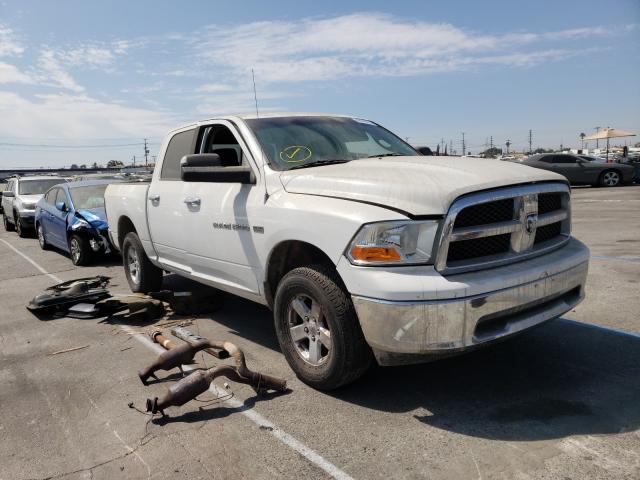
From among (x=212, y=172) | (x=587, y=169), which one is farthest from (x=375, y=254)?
(x=587, y=169)

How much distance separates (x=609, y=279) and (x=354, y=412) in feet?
14.2

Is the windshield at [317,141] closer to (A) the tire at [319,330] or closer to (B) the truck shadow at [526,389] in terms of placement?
(A) the tire at [319,330]

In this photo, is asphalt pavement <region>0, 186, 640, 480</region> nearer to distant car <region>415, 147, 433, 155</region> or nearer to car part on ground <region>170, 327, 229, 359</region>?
car part on ground <region>170, 327, 229, 359</region>

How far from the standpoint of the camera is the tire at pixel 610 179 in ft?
69.2

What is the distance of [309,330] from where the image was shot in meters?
3.62

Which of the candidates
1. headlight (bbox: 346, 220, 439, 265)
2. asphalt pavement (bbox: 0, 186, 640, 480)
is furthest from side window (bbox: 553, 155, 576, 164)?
headlight (bbox: 346, 220, 439, 265)

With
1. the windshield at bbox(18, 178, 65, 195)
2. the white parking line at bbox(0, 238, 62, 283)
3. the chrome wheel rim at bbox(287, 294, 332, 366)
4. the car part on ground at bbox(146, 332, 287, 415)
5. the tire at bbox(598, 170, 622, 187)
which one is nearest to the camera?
the car part on ground at bbox(146, 332, 287, 415)

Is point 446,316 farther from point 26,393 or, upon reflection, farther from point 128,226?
point 128,226

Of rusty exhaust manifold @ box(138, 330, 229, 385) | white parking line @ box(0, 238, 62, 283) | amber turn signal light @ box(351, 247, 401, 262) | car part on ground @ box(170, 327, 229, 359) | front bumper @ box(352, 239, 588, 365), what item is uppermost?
amber turn signal light @ box(351, 247, 401, 262)

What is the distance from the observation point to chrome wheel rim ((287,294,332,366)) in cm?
351

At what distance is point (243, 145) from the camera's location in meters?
4.39

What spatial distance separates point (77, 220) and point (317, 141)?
22.0 ft

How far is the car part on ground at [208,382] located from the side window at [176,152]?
2.17 metres

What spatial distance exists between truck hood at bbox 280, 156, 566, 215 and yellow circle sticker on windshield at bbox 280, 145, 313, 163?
0.22m
